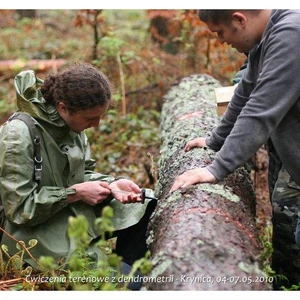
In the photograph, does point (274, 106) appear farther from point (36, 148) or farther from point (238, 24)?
point (36, 148)

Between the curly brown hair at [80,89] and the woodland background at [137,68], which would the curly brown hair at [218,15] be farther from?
the woodland background at [137,68]

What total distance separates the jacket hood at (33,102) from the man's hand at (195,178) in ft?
2.99

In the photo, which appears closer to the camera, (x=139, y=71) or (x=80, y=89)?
(x=80, y=89)

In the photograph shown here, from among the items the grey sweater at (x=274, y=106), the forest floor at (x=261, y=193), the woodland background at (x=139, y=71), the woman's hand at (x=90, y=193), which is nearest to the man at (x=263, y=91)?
the grey sweater at (x=274, y=106)

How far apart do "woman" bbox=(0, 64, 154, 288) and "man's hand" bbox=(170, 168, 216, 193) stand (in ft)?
1.37

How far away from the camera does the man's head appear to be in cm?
280

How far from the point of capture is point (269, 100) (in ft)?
8.75

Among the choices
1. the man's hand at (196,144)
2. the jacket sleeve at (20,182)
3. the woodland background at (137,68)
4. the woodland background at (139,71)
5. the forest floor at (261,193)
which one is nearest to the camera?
the jacket sleeve at (20,182)

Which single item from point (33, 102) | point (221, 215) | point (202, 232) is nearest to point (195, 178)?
point (221, 215)

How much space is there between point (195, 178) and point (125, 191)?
26.8 inches

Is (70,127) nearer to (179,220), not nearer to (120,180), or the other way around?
(120,180)

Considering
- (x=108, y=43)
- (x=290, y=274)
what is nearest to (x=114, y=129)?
(x=108, y=43)

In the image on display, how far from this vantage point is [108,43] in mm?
7422

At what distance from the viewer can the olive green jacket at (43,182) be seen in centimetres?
314
